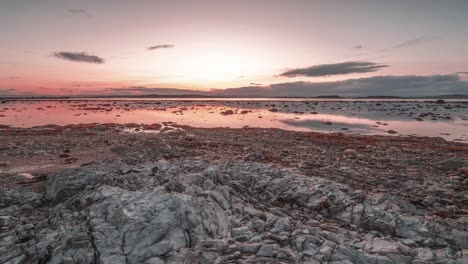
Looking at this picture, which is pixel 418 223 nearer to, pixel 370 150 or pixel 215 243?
pixel 215 243

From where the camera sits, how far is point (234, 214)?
9875 mm

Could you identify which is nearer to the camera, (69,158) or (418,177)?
(418,177)

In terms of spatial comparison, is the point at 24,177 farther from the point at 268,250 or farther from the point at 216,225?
the point at 268,250

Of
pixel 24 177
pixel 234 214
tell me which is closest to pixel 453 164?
pixel 234 214

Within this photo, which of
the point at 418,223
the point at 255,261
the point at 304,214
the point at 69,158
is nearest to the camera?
the point at 255,261

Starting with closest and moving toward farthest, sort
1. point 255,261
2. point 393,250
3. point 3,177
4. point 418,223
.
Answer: point 255,261
point 393,250
point 418,223
point 3,177

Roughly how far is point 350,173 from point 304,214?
20.4 feet

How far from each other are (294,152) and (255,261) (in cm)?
1553

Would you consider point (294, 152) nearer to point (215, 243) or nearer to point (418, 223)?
point (418, 223)

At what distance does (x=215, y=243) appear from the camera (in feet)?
25.0

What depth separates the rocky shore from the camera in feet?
24.1

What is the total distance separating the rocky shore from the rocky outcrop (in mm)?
34

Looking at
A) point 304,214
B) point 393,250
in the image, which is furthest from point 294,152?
point 393,250

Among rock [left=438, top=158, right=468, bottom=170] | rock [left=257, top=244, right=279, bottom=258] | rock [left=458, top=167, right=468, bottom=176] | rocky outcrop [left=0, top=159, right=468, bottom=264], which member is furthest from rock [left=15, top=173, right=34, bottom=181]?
rock [left=438, top=158, right=468, bottom=170]
